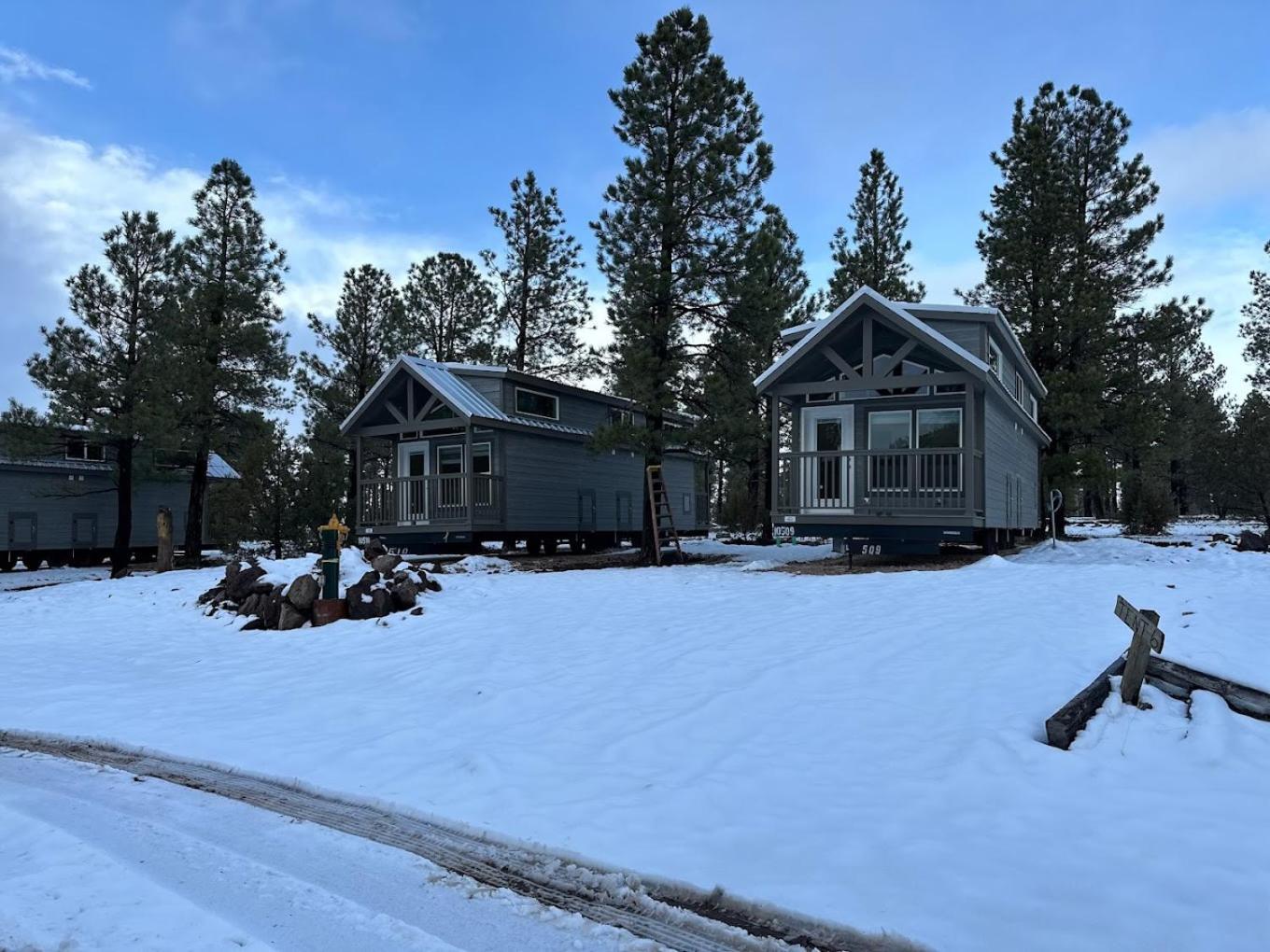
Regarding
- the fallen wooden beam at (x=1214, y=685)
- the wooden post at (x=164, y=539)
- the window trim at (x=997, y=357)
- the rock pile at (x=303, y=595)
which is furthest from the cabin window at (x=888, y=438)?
the wooden post at (x=164, y=539)

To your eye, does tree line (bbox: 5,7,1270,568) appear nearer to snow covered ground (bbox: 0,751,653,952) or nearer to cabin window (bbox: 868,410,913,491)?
cabin window (bbox: 868,410,913,491)

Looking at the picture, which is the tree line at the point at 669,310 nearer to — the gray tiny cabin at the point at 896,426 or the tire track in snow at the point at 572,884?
the gray tiny cabin at the point at 896,426

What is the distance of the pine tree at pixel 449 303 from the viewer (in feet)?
110

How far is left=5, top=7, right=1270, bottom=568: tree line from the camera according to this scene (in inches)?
747

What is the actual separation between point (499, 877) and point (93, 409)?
995 inches

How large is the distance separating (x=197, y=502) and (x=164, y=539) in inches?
232

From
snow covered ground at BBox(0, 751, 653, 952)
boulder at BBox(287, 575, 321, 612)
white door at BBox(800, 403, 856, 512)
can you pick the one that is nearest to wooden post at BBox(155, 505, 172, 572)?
boulder at BBox(287, 575, 321, 612)

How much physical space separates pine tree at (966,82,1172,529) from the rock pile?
69.6 ft

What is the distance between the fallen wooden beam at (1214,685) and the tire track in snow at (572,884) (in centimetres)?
351

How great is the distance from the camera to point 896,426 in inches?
671

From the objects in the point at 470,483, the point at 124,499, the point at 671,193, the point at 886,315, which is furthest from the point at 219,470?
the point at 886,315

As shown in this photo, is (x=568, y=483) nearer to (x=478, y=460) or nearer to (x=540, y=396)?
(x=540, y=396)

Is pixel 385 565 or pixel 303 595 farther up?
pixel 385 565

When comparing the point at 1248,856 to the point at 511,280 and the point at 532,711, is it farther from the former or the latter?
the point at 511,280
